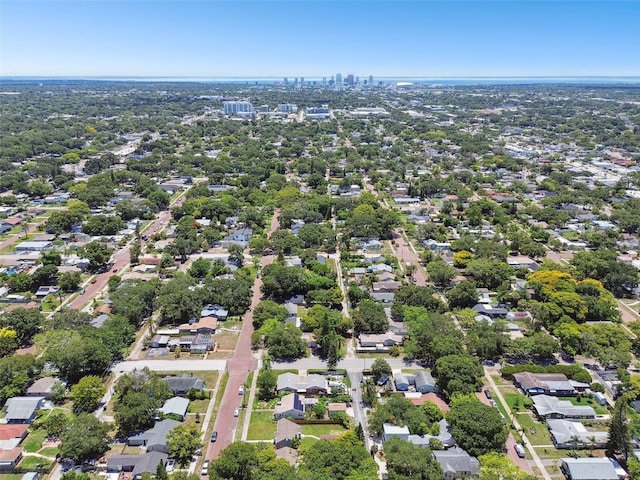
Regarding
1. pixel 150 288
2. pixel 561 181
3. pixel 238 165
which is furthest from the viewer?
pixel 238 165

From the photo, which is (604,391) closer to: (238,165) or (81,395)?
(81,395)

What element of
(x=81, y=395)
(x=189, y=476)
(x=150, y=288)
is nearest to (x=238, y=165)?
(x=150, y=288)

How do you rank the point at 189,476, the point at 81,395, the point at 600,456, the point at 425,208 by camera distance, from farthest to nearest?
1. the point at 425,208
2. the point at 81,395
3. the point at 600,456
4. the point at 189,476

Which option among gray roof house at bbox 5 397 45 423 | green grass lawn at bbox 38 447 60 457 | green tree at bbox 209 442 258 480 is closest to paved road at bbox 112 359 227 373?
gray roof house at bbox 5 397 45 423

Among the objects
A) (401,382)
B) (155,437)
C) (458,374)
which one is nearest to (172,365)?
(155,437)

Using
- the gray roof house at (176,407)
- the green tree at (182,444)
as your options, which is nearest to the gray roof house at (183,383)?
the gray roof house at (176,407)

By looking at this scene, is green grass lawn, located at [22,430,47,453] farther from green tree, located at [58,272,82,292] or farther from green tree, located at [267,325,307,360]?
green tree, located at [58,272,82,292]

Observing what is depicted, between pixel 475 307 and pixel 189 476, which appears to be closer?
pixel 189 476
